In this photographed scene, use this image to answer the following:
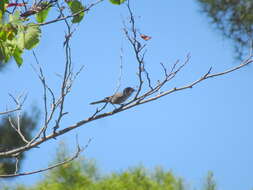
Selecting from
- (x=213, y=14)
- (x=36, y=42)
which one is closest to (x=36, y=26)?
(x=36, y=42)

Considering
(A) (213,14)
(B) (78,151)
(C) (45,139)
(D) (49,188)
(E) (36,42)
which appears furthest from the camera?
(A) (213,14)

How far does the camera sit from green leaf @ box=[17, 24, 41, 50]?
256 cm

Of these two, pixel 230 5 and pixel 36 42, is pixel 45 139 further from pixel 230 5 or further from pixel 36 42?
pixel 230 5

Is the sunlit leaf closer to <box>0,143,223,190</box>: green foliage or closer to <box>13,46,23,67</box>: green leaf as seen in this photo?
<box>13,46,23,67</box>: green leaf

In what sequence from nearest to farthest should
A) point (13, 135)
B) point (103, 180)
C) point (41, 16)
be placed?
point (41, 16) → point (103, 180) → point (13, 135)

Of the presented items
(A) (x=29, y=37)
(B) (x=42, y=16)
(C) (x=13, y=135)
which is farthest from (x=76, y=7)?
(C) (x=13, y=135)

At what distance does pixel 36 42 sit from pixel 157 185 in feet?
26.2

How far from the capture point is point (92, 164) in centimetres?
1032

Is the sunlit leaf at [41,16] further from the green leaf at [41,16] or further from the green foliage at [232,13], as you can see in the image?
the green foliage at [232,13]

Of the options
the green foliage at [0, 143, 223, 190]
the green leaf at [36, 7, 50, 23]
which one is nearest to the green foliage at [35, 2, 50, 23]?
the green leaf at [36, 7, 50, 23]

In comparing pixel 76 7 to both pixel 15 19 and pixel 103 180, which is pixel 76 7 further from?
pixel 103 180

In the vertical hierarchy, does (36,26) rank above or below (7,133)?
below

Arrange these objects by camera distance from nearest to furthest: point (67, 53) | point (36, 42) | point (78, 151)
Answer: point (36, 42) < point (67, 53) < point (78, 151)

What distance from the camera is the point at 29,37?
258cm
